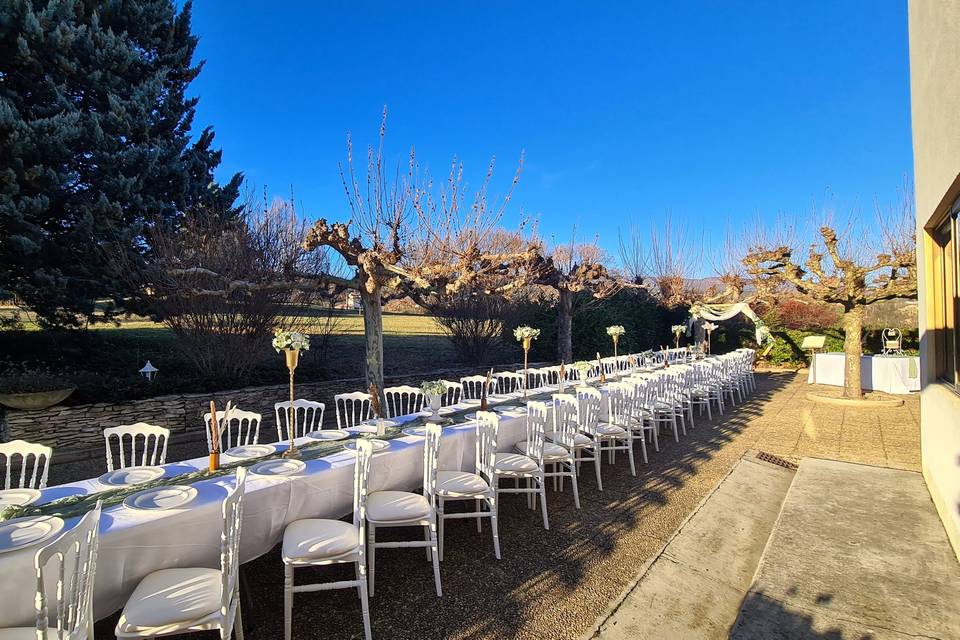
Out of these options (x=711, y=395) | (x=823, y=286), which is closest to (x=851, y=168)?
(x=823, y=286)

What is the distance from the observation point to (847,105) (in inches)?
355

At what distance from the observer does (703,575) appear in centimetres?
303

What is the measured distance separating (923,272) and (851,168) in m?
7.62

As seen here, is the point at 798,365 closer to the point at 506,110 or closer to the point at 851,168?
the point at 851,168

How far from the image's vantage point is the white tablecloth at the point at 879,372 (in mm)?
10273

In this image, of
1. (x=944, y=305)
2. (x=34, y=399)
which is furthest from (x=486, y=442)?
(x=34, y=399)

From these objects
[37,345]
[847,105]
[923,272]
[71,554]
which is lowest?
[71,554]

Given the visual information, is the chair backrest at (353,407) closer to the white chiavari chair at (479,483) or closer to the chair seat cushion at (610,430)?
Result: the white chiavari chair at (479,483)

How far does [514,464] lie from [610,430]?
1738mm

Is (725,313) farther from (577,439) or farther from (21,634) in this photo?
(21,634)

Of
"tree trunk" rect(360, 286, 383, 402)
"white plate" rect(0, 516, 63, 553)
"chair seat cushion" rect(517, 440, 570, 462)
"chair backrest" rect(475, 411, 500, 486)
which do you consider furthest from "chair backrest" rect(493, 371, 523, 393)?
"white plate" rect(0, 516, 63, 553)

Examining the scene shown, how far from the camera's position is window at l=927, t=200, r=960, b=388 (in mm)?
3818

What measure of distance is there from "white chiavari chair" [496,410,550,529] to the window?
10.7ft

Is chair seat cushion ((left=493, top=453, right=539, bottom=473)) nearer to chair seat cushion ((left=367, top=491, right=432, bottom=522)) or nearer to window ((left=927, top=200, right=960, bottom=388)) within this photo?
chair seat cushion ((left=367, top=491, right=432, bottom=522))
